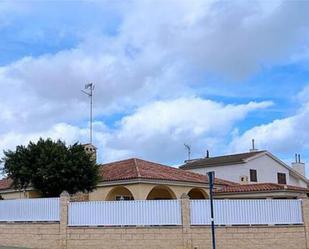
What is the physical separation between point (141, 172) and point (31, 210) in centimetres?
881

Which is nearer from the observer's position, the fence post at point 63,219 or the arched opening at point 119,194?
the fence post at point 63,219

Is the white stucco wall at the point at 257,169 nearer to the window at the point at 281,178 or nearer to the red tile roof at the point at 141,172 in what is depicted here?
the window at the point at 281,178

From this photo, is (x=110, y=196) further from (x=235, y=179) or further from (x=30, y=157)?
(x=235, y=179)

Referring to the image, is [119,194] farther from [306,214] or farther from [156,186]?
[306,214]

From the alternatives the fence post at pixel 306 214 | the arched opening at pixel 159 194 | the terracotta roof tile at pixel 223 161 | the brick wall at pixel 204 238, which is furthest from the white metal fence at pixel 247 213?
the terracotta roof tile at pixel 223 161

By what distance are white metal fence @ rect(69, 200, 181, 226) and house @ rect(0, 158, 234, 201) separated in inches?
296

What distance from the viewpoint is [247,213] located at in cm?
2117

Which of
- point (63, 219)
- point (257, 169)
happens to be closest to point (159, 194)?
point (257, 169)

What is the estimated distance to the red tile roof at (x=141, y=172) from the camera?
1212 inches

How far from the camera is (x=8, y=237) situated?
24.3 metres

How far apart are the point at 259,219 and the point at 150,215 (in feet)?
14.9

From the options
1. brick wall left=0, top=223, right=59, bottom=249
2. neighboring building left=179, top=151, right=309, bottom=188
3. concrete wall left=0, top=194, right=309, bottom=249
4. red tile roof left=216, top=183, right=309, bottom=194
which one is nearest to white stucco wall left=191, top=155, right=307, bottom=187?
neighboring building left=179, top=151, right=309, bottom=188

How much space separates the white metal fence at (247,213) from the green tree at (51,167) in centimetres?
876

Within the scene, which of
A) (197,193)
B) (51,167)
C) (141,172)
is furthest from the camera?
(197,193)
